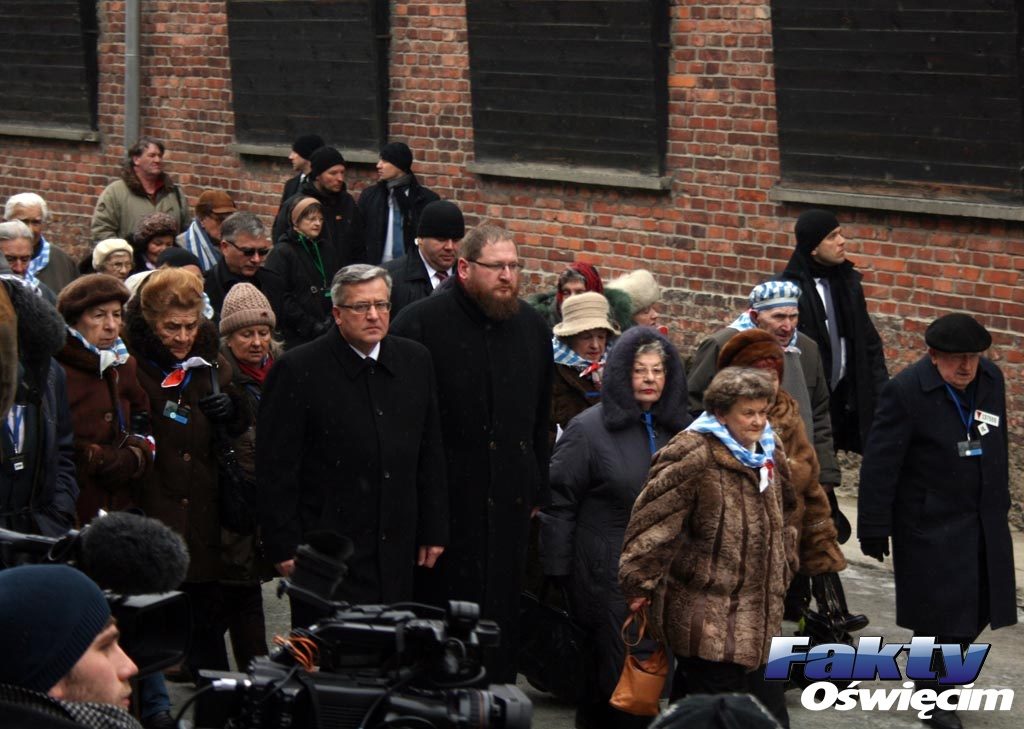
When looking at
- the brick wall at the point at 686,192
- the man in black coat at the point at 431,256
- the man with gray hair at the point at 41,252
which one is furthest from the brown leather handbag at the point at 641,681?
the man with gray hair at the point at 41,252

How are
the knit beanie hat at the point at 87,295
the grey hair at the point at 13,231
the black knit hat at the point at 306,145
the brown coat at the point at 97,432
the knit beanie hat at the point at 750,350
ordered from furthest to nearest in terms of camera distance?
1. the black knit hat at the point at 306,145
2. the grey hair at the point at 13,231
3. the knit beanie hat at the point at 750,350
4. the knit beanie hat at the point at 87,295
5. the brown coat at the point at 97,432

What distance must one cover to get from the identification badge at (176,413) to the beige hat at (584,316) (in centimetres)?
169

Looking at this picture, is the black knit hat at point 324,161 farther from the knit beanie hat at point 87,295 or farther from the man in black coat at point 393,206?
the knit beanie hat at point 87,295

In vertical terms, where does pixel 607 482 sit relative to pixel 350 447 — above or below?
below

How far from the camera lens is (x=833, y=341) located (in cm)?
918

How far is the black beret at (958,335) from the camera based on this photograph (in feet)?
24.7

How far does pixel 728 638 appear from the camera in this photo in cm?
618

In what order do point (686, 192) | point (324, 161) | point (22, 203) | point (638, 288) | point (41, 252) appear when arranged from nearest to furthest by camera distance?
point (638, 288), point (41, 252), point (22, 203), point (324, 161), point (686, 192)

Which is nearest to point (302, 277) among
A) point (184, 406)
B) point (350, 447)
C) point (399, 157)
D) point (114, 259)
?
point (114, 259)

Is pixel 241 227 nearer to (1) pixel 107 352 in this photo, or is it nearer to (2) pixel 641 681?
(1) pixel 107 352

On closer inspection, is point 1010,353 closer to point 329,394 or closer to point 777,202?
point 777,202

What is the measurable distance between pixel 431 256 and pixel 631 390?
2.24 metres

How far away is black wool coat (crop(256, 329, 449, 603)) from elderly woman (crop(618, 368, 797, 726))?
0.83 metres

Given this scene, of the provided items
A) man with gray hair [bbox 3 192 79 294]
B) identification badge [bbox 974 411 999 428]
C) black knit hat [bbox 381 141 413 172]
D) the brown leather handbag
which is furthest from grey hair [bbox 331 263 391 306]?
black knit hat [bbox 381 141 413 172]
